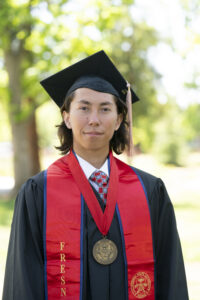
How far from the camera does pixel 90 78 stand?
8.18ft

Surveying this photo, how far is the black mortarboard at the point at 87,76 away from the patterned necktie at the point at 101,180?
0.52 metres

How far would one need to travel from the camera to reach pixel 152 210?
239 cm

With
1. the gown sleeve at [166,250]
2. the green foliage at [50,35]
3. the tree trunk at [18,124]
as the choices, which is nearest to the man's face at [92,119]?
the gown sleeve at [166,250]

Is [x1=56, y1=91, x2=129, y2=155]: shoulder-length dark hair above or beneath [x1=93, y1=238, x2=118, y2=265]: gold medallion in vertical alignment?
above

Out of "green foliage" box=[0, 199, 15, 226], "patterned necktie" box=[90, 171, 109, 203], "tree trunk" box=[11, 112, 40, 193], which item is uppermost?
"tree trunk" box=[11, 112, 40, 193]

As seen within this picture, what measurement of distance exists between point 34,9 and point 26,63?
2.50 metres

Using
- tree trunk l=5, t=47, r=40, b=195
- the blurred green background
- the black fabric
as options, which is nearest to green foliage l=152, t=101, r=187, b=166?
the blurred green background

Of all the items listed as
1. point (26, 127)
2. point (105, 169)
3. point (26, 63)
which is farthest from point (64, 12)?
point (105, 169)

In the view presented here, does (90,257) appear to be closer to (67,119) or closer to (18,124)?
(67,119)

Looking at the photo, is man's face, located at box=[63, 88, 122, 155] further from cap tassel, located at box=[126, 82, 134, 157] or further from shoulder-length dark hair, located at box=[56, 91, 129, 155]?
cap tassel, located at box=[126, 82, 134, 157]

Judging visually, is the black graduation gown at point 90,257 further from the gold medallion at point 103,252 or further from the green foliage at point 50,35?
the green foliage at point 50,35

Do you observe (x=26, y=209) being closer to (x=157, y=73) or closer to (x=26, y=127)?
(x=26, y=127)

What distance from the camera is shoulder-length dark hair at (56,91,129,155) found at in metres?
2.50

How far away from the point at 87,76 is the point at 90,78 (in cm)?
5
